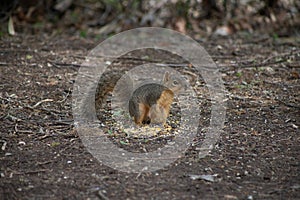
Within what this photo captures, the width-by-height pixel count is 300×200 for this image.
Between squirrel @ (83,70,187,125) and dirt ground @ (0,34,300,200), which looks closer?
dirt ground @ (0,34,300,200)

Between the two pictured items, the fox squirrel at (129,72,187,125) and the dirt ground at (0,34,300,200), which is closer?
the dirt ground at (0,34,300,200)

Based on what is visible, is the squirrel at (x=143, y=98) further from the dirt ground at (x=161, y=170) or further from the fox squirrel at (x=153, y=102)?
the dirt ground at (x=161, y=170)

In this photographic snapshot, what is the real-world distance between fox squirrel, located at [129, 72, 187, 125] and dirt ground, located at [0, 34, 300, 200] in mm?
407

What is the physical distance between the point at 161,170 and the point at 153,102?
80 cm


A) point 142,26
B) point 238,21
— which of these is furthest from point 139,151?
point 238,21

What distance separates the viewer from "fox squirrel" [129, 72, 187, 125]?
160 inches

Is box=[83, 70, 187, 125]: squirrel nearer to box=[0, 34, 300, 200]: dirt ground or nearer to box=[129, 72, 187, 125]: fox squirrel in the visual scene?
box=[129, 72, 187, 125]: fox squirrel

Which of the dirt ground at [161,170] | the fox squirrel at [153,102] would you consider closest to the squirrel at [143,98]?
the fox squirrel at [153,102]

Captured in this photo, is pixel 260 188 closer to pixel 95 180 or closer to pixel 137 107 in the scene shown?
pixel 95 180

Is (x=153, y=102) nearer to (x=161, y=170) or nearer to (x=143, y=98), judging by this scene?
(x=143, y=98)

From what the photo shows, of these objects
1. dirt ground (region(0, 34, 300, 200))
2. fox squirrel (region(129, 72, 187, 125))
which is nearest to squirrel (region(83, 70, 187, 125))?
fox squirrel (region(129, 72, 187, 125))

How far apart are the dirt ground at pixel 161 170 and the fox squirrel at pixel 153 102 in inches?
16.0

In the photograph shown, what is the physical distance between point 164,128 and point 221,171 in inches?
34.5

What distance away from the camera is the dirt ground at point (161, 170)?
123 inches
